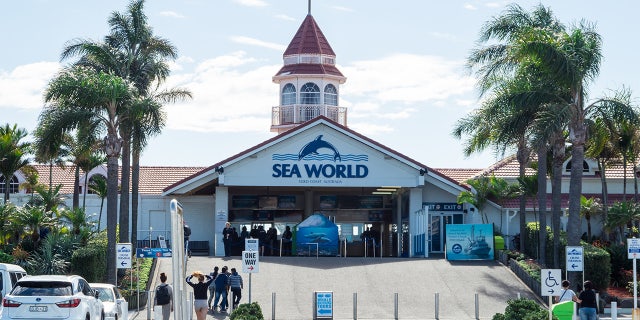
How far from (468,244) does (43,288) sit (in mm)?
23393

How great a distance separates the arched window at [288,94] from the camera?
58.5m

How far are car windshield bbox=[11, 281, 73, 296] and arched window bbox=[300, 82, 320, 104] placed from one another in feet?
120

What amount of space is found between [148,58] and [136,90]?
2913 mm

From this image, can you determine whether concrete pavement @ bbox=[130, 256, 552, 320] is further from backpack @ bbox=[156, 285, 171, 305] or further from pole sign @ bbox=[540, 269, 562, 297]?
pole sign @ bbox=[540, 269, 562, 297]

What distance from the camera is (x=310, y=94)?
58469 mm

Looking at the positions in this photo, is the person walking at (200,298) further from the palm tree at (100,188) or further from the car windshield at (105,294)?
the palm tree at (100,188)

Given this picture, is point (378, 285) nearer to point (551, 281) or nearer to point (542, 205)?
point (542, 205)

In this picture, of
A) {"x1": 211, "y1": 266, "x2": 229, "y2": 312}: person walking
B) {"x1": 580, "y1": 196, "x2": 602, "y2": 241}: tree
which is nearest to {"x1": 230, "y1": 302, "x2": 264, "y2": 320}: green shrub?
{"x1": 211, "y1": 266, "x2": 229, "y2": 312}: person walking

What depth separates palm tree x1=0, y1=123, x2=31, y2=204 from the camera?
42.9m

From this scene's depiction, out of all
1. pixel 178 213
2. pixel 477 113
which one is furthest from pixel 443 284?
pixel 178 213

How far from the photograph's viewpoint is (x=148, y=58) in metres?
37.8

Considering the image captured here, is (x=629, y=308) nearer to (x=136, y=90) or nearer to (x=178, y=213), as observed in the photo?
(x=136, y=90)

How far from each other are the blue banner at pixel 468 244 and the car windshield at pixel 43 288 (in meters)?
22.7

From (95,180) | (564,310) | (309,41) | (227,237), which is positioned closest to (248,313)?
(564,310)
